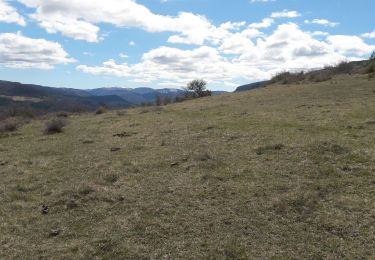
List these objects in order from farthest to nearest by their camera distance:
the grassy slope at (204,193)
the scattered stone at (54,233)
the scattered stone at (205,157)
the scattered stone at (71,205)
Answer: the scattered stone at (205,157) → the scattered stone at (71,205) → the scattered stone at (54,233) → the grassy slope at (204,193)

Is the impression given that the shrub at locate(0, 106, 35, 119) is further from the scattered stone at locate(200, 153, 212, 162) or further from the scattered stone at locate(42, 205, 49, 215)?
the scattered stone at locate(42, 205, 49, 215)

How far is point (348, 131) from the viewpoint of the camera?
1759 centimetres

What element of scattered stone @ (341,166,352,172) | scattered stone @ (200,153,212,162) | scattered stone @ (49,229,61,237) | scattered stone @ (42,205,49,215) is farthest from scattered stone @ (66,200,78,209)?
scattered stone @ (341,166,352,172)

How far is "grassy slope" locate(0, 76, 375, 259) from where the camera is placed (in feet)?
30.8

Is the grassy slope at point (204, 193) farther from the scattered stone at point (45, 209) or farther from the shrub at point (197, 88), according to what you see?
the shrub at point (197, 88)

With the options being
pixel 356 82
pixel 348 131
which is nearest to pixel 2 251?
pixel 348 131

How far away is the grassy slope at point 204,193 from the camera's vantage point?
30.8 ft

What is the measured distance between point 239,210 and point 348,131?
843 centimetres

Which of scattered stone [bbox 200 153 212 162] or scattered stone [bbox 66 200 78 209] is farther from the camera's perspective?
scattered stone [bbox 200 153 212 162]

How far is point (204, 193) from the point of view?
12.2m

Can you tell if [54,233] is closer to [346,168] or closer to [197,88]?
[346,168]

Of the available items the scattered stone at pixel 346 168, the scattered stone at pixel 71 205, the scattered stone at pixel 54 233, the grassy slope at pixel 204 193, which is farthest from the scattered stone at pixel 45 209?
the scattered stone at pixel 346 168

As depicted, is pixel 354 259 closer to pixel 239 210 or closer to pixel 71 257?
pixel 239 210

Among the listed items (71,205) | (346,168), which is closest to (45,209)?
(71,205)
